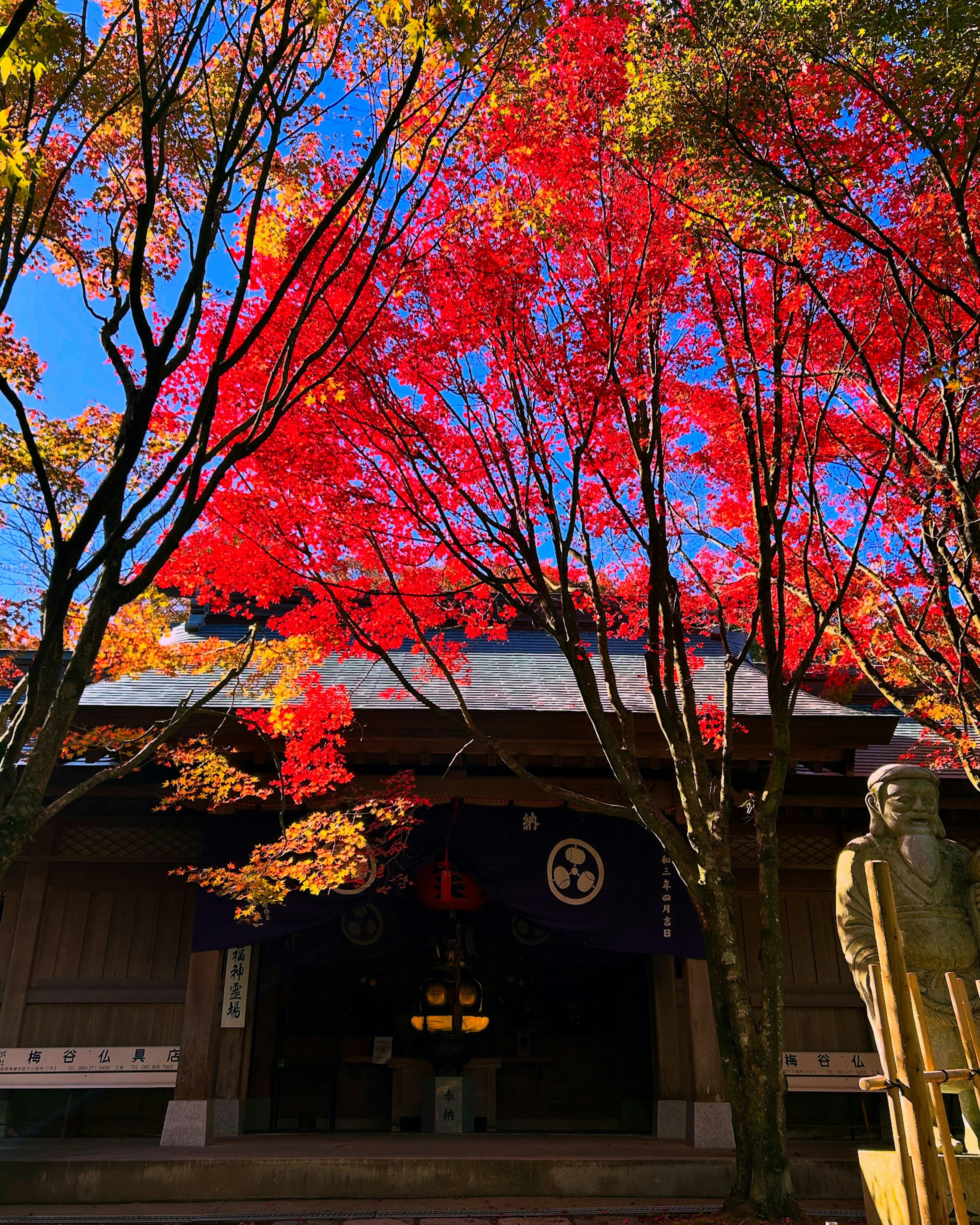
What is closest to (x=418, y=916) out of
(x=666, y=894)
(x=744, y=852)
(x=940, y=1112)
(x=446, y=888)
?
(x=446, y=888)

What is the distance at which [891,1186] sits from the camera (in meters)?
3.87

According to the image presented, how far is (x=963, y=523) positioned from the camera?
20.5 ft

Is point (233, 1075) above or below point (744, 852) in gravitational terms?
below

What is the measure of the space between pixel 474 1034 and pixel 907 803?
863 cm

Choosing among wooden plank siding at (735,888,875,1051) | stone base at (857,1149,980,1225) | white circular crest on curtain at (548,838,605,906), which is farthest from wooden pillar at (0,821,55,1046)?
stone base at (857,1149,980,1225)

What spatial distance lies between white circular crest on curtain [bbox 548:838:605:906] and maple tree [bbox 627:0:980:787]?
360cm

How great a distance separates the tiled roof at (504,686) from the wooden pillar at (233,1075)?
3418 millimetres

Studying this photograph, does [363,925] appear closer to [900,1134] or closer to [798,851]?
[798,851]

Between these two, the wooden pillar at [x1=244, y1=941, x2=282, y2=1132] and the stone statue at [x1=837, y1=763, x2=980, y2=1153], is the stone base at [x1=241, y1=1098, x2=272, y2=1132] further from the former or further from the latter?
the stone statue at [x1=837, y1=763, x2=980, y2=1153]

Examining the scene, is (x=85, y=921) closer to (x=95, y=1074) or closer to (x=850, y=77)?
(x=95, y=1074)

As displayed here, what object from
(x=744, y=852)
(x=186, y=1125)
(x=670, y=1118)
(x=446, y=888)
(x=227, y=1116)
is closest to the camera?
(x=186, y=1125)

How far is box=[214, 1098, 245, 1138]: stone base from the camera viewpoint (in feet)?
30.8

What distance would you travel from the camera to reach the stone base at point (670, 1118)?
31.6 ft

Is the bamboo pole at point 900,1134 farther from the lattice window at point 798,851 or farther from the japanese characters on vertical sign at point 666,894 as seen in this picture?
the lattice window at point 798,851
